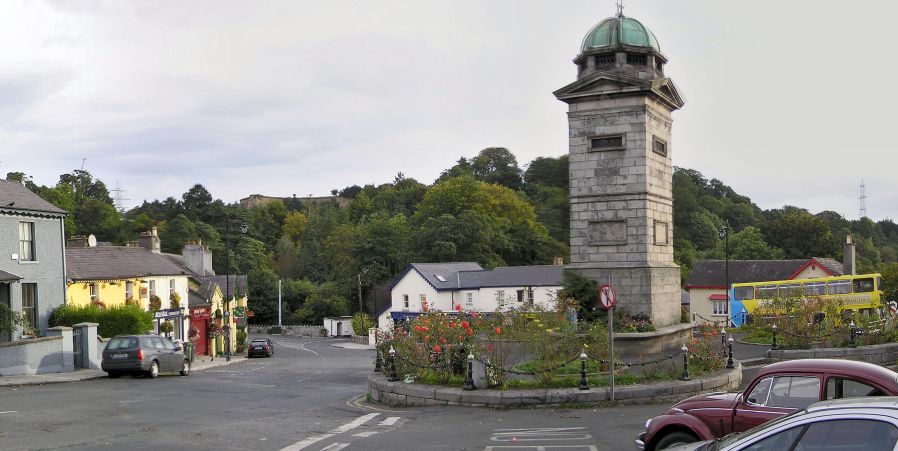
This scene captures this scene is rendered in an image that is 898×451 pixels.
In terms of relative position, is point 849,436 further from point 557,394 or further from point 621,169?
point 621,169

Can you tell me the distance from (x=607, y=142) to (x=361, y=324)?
5312cm

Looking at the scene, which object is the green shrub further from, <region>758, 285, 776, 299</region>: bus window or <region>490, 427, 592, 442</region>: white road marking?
<region>490, 427, 592, 442</region>: white road marking

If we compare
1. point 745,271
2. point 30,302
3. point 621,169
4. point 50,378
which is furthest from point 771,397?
point 745,271

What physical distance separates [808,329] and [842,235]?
7823cm

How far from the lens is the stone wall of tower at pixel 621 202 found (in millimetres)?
21734

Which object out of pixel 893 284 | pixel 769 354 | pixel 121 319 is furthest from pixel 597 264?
pixel 893 284

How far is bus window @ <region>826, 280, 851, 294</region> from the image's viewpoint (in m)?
43.2

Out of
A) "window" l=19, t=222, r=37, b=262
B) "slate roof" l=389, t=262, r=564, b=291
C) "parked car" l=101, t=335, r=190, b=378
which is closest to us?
"parked car" l=101, t=335, r=190, b=378

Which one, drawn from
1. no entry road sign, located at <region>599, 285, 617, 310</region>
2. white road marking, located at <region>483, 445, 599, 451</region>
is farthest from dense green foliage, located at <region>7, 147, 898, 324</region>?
white road marking, located at <region>483, 445, 599, 451</region>

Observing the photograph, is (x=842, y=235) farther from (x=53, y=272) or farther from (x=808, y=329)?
(x=53, y=272)

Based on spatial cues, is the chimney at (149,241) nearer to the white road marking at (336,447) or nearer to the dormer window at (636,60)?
the dormer window at (636,60)

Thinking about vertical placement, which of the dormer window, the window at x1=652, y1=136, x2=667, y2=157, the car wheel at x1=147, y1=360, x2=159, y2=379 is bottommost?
the car wheel at x1=147, y1=360, x2=159, y2=379

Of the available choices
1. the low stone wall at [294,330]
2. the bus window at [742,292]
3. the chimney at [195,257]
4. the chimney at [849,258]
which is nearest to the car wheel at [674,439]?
the bus window at [742,292]

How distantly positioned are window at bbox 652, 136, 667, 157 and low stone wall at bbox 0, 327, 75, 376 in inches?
780
